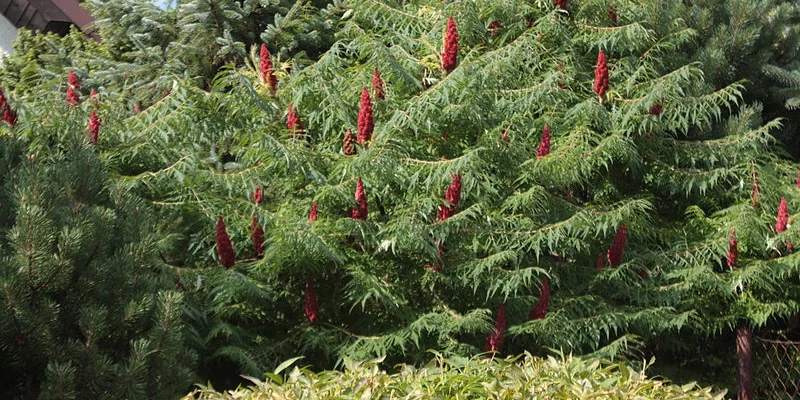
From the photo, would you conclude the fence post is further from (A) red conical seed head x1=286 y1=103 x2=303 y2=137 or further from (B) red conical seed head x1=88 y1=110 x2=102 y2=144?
(B) red conical seed head x1=88 y1=110 x2=102 y2=144

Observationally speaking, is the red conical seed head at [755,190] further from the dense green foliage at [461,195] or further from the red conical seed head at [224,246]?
the red conical seed head at [224,246]

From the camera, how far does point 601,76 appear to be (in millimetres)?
7395

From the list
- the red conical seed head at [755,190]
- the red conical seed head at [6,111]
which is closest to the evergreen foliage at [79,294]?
the red conical seed head at [6,111]

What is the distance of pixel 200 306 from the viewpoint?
263 inches

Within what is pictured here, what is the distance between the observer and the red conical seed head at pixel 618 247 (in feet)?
23.2

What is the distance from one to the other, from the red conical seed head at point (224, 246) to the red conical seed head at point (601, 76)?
298 cm

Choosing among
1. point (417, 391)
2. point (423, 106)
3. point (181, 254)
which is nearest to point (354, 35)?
point (423, 106)

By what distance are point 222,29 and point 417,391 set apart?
7584 millimetres

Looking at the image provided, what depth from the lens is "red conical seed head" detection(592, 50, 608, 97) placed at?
734cm

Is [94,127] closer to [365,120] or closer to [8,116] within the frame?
[8,116]

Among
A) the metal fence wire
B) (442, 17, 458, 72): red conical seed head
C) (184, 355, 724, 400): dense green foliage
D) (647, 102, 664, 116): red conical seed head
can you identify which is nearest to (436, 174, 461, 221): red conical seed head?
(442, 17, 458, 72): red conical seed head

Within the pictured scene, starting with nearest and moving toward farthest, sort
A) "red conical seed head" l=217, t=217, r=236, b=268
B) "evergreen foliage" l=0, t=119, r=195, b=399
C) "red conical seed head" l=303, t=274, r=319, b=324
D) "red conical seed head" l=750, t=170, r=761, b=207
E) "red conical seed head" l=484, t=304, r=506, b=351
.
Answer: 1. "evergreen foliage" l=0, t=119, r=195, b=399
2. "red conical seed head" l=217, t=217, r=236, b=268
3. "red conical seed head" l=484, t=304, r=506, b=351
4. "red conical seed head" l=303, t=274, r=319, b=324
5. "red conical seed head" l=750, t=170, r=761, b=207

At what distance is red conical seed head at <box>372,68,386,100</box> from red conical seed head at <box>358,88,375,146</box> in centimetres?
50

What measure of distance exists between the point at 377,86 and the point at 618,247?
205cm
